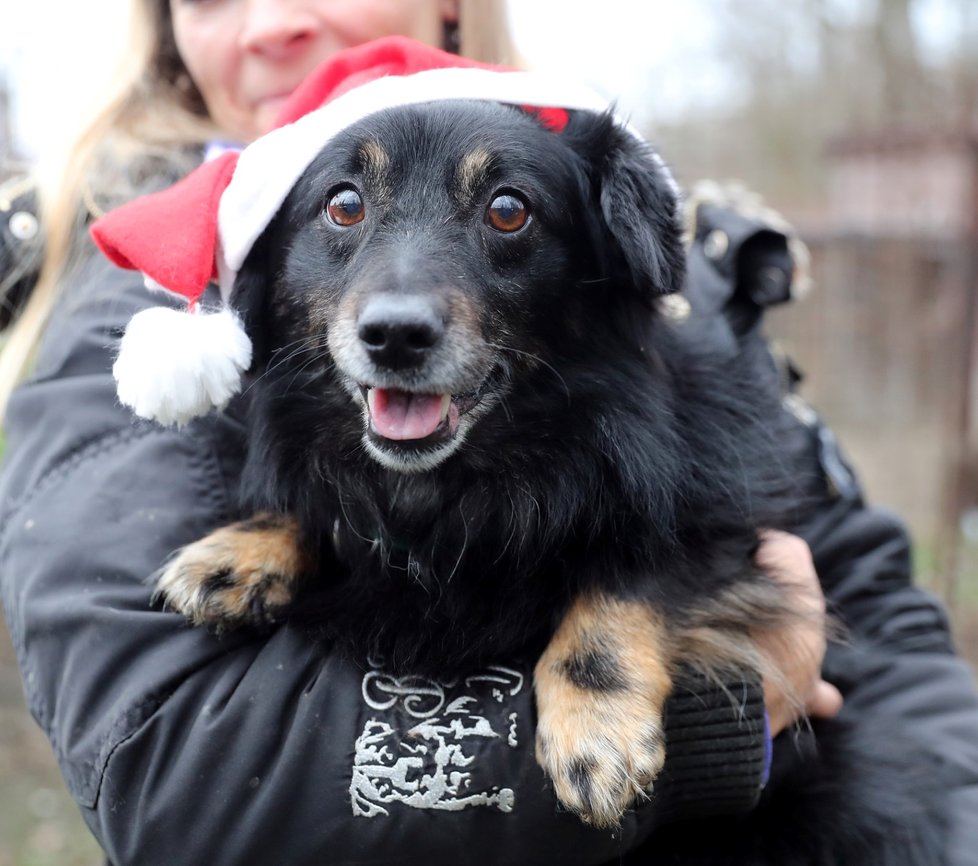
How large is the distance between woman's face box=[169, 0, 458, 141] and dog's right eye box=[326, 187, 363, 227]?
577mm

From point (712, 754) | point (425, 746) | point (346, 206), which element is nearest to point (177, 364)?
point (346, 206)

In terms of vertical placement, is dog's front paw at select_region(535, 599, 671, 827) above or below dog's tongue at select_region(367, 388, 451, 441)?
below

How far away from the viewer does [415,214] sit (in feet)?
6.24

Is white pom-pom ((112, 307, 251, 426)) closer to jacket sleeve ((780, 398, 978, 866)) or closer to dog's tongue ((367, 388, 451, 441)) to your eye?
dog's tongue ((367, 388, 451, 441))

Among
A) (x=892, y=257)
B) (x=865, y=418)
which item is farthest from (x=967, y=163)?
(x=865, y=418)

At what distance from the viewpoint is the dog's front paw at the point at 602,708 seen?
5.27 feet

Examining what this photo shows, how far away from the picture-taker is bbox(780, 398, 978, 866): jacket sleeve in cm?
229

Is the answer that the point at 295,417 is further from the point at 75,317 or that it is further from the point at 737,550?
the point at 737,550

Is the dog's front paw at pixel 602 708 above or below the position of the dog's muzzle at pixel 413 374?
below

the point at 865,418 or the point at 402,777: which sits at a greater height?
the point at 402,777

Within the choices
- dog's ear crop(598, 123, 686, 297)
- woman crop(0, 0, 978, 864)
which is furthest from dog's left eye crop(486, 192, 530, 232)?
woman crop(0, 0, 978, 864)

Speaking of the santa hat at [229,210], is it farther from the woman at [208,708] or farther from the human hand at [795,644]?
the human hand at [795,644]

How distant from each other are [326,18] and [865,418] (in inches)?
249

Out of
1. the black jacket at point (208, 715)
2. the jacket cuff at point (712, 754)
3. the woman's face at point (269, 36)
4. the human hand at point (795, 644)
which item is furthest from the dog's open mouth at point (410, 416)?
the woman's face at point (269, 36)
